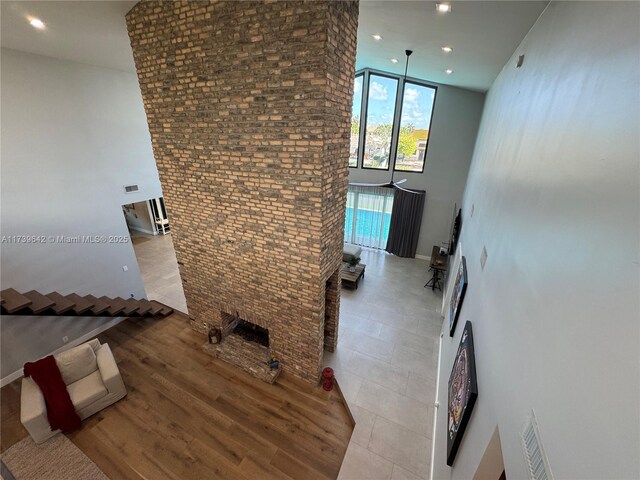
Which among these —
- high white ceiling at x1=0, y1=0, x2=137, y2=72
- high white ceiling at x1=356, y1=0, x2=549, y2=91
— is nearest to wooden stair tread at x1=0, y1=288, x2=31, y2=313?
high white ceiling at x1=0, y1=0, x2=137, y2=72

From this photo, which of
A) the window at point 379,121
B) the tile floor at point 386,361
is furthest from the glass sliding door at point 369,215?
the tile floor at point 386,361

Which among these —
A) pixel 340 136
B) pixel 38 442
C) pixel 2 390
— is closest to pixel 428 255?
pixel 340 136

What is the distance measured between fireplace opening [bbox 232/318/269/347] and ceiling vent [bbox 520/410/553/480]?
442cm

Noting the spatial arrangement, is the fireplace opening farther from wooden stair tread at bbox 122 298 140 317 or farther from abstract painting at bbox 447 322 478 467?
abstract painting at bbox 447 322 478 467

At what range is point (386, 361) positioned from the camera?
5012mm

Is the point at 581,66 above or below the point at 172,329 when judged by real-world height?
above

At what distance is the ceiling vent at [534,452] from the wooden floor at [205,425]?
3.07 metres

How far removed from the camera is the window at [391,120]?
27.0 ft

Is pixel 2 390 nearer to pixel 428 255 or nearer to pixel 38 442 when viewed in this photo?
pixel 38 442

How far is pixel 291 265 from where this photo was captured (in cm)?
381

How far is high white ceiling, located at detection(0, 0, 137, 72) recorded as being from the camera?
10.3ft

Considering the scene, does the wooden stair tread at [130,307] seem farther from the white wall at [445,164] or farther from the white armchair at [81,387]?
the white wall at [445,164]

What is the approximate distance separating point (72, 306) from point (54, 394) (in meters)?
1.32

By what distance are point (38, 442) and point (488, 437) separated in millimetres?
5375
